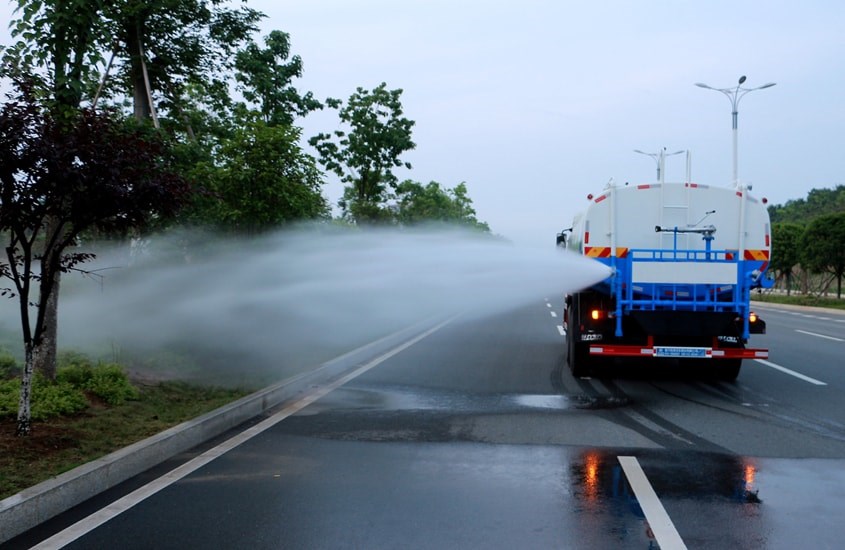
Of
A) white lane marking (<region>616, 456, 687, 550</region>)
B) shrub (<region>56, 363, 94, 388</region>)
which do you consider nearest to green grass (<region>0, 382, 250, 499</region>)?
shrub (<region>56, 363, 94, 388</region>)

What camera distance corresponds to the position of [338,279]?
16.7 m

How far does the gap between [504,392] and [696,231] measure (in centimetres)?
346

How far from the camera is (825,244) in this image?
4109 centimetres

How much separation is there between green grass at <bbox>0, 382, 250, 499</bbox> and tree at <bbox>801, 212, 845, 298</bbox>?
3943 centimetres

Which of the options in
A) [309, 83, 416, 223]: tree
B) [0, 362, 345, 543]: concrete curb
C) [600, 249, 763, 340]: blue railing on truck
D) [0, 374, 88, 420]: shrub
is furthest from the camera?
[309, 83, 416, 223]: tree

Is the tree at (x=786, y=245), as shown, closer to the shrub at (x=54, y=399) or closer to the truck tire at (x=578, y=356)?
the truck tire at (x=578, y=356)

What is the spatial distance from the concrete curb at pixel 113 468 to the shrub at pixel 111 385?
1.17 metres

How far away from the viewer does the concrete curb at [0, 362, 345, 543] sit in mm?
4871

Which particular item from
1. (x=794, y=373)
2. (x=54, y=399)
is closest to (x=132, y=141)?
(x=54, y=399)

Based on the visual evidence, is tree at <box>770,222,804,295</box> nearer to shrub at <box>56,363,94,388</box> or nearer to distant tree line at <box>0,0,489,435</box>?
distant tree line at <box>0,0,489,435</box>

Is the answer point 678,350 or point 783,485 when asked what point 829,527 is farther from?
point 678,350

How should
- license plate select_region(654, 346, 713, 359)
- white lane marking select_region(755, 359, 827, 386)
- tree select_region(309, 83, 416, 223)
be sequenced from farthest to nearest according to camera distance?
tree select_region(309, 83, 416, 223) < white lane marking select_region(755, 359, 827, 386) < license plate select_region(654, 346, 713, 359)

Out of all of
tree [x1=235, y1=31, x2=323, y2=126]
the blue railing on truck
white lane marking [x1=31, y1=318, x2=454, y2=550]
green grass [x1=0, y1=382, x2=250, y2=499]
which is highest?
tree [x1=235, y1=31, x2=323, y2=126]

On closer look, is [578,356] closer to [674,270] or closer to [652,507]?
[674,270]
